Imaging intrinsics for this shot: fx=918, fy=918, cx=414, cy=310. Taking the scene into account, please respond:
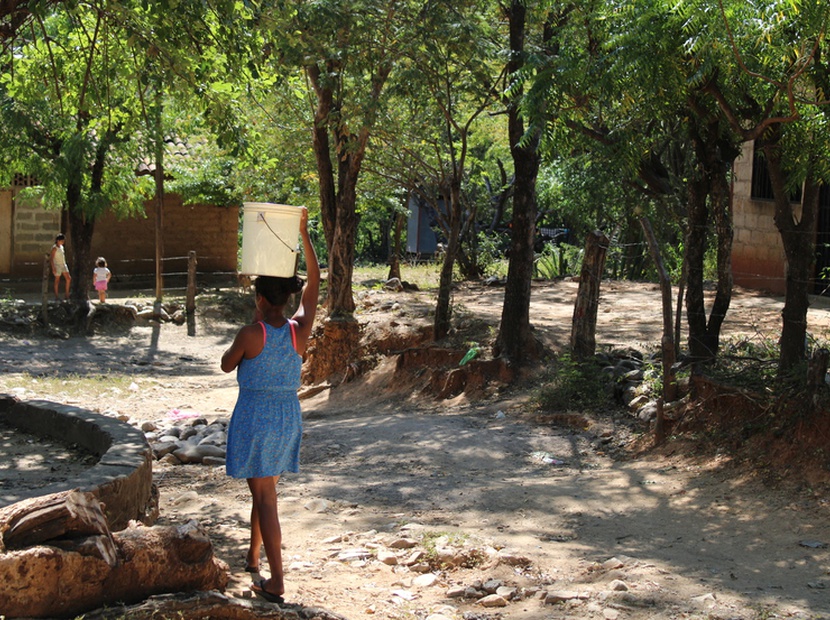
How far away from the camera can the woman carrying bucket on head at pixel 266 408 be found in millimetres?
4168

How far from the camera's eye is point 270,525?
4168 millimetres

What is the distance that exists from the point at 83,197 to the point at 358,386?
793 cm

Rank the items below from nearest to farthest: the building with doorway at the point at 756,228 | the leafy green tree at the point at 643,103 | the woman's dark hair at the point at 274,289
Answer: the woman's dark hair at the point at 274,289, the leafy green tree at the point at 643,103, the building with doorway at the point at 756,228

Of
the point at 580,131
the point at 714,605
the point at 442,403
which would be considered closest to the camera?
the point at 714,605

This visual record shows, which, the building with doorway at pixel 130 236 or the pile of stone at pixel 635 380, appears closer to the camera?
the pile of stone at pixel 635 380

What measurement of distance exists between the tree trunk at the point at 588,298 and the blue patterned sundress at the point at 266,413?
6430 mm

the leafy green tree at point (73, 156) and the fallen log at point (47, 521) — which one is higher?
the leafy green tree at point (73, 156)

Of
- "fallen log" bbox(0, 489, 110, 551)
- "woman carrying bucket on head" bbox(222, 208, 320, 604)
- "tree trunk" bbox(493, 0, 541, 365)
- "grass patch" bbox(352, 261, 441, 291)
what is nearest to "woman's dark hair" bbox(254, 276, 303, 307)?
"woman carrying bucket on head" bbox(222, 208, 320, 604)

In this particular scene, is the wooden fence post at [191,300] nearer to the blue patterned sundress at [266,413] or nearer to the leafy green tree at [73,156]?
the leafy green tree at [73,156]

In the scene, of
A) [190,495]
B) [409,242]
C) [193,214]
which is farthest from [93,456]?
[409,242]

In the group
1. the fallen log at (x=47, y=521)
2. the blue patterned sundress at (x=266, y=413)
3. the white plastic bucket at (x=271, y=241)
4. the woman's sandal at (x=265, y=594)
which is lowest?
the woman's sandal at (x=265, y=594)

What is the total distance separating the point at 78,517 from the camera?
352cm

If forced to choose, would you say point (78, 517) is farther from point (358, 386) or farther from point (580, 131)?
point (358, 386)

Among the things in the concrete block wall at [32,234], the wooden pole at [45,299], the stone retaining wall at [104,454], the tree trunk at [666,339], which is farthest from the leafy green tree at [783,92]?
the concrete block wall at [32,234]
